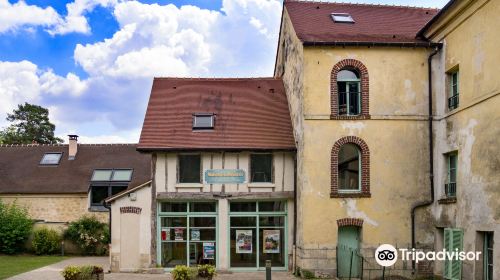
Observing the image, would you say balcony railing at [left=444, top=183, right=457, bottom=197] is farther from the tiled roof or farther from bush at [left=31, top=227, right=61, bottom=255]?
bush at [left=31, top=227, right=61, bottom=255]

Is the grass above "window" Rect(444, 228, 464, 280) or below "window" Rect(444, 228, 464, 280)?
below

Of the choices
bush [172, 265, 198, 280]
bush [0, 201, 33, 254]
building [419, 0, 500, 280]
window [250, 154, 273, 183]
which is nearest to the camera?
building [419, 0, 500, 280]

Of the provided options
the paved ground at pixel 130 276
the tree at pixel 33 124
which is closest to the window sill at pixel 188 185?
the paved ground at pixel 130 276

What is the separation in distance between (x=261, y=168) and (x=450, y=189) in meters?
6.30

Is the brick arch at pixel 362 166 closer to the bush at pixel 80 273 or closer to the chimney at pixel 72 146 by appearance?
the bush at pixel 80 273

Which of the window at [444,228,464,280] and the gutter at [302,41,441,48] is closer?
the window at [444,228,464,280]

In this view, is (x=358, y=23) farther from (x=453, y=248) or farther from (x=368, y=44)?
(x=453, y=248)

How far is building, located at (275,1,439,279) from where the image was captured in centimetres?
1727

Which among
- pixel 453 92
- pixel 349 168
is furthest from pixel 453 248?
pixel 453 92

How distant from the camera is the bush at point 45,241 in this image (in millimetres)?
25422

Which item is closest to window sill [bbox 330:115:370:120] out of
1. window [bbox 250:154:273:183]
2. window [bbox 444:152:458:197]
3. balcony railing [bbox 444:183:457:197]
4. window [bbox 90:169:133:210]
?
window [bbox 444:152:458:197]

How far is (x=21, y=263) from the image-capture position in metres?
21.5

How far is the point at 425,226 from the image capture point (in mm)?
17250

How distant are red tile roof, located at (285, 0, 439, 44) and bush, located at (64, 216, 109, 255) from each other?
1338 cm
